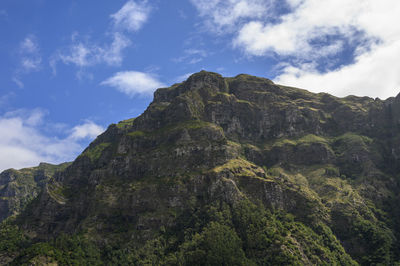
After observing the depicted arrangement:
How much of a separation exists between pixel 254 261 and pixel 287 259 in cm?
1936

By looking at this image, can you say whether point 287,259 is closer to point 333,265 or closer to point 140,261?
point 333,265

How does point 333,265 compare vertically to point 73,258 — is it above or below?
below

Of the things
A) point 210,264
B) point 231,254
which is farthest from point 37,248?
point 231,254

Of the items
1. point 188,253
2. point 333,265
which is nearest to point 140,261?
point 188,253

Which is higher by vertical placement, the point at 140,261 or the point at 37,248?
the point at 37,248

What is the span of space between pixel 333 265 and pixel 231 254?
218 ft

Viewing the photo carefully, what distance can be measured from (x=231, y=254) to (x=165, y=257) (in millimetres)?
42234

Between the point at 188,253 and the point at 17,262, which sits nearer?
the point at 17,262

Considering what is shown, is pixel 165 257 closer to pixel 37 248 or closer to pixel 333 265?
pixel 37 248

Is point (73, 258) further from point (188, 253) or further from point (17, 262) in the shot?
point (188, 253)

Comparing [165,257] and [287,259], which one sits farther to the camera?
[165,257]

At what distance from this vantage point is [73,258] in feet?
644

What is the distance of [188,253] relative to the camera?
194 metres

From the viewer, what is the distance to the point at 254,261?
627ft
